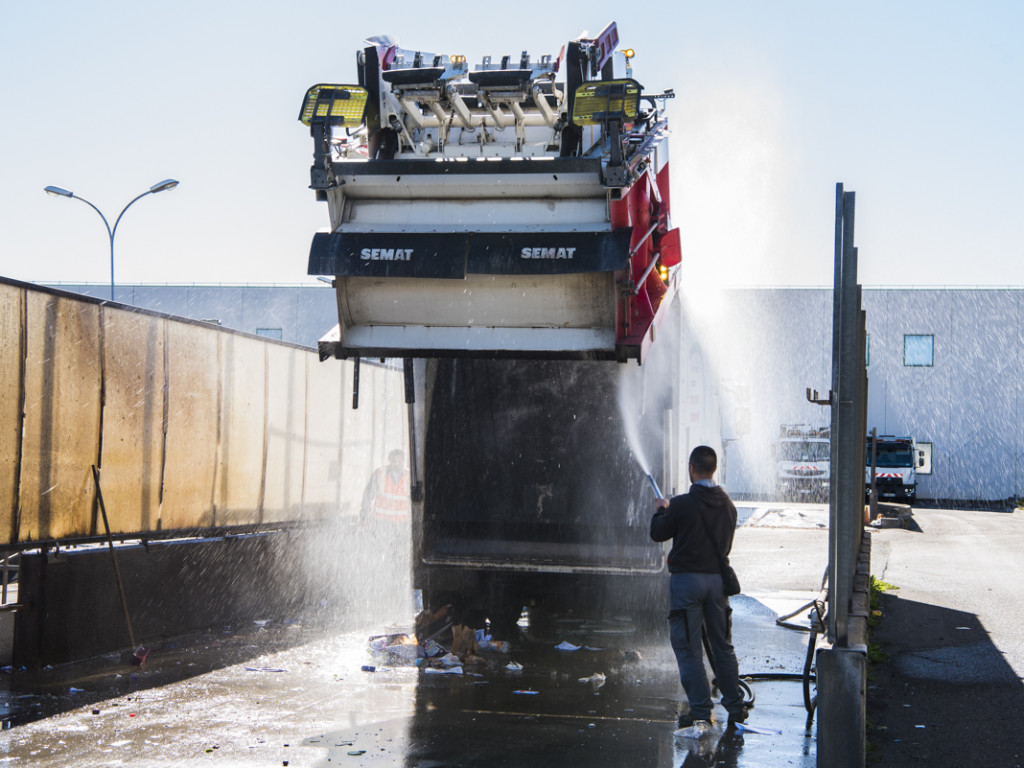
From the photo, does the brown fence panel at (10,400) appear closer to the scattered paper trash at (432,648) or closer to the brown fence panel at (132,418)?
the brown fence panel at (132,418)

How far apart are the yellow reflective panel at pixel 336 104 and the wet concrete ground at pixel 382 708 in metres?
3.67

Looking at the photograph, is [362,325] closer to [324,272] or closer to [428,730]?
[324,272]

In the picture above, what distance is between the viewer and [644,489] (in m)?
8.27

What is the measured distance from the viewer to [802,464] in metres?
33.5

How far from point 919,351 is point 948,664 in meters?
32.0

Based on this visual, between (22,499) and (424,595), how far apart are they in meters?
3.17

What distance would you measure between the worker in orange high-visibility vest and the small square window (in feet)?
99.7

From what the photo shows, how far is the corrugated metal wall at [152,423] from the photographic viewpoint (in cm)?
751

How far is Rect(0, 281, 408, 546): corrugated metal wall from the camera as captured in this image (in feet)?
24.6

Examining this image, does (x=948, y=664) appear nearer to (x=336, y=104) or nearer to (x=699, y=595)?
(x=699, y=595)

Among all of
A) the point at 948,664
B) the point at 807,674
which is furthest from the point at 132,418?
the point at 948,664

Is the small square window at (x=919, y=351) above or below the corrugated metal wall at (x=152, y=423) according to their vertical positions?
above

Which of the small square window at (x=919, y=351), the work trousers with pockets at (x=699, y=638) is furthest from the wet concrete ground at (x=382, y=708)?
the small square window at (x=919, y=351)

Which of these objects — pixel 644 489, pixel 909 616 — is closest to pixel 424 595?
pixel 644 489
